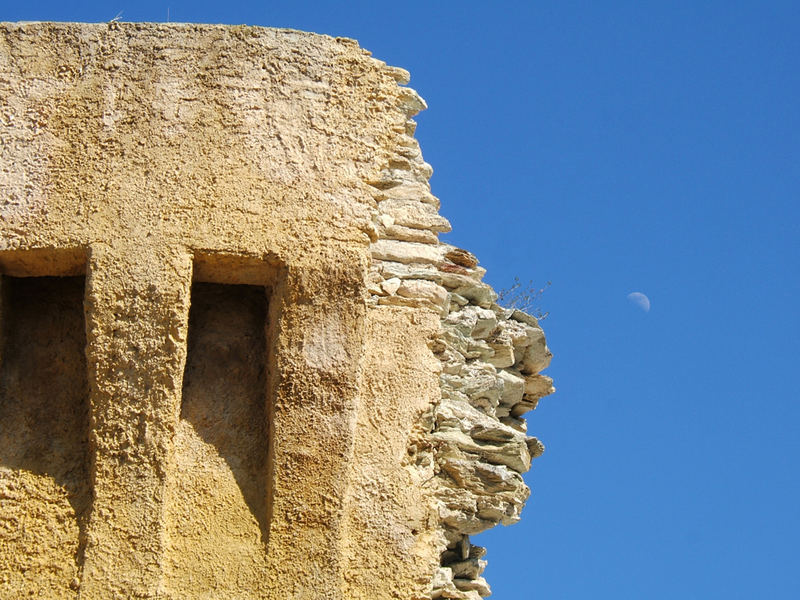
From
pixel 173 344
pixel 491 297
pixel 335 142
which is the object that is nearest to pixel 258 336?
pixel 173 344

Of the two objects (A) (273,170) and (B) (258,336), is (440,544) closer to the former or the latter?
(B) (258,336)

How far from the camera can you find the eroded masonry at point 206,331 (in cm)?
500

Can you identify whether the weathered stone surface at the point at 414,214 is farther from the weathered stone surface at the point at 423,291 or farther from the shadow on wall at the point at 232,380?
the shadow on wall at the point at 232,380

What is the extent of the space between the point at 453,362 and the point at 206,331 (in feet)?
4.00

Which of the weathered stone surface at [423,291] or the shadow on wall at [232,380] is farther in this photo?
the weathered stone surface at [423,291]

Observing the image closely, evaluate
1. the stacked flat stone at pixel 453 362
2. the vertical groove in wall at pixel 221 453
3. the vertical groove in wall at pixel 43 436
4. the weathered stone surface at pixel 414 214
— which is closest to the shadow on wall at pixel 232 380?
the vertical groove in wall at pixel 221 453

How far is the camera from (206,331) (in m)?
5.34

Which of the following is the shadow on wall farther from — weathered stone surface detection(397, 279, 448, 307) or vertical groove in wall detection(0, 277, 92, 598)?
weathered stone surface detection(397, 279, 448, 307)

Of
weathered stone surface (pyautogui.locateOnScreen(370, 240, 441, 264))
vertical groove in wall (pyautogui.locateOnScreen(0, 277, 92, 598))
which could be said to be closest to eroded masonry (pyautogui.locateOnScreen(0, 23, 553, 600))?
vertical groove in wall (pyautogui.locateOnScreen(0, 277, 92, 598))

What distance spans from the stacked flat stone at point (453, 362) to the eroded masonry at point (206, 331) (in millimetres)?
68

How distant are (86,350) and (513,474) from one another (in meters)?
2.05

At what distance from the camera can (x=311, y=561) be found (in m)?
5.03

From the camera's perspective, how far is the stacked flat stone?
5746 millimetres

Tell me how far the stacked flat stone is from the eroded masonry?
0.07 metres
